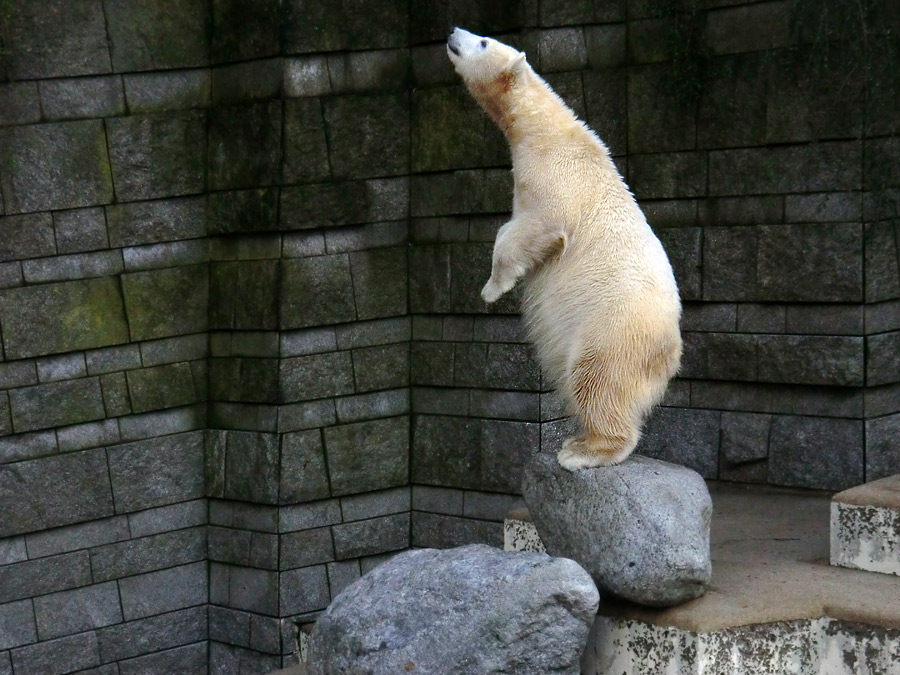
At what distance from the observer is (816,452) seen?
560cm

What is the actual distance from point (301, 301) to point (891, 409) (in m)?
2.82

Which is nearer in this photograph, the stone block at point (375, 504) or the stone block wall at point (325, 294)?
the stone block wall at point (325, 294)

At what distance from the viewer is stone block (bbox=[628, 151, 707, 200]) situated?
19.1ft

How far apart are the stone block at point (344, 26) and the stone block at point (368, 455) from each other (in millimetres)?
1890

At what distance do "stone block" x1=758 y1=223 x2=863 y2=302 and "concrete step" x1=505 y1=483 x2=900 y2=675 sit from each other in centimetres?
143

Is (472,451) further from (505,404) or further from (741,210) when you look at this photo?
(741,210)

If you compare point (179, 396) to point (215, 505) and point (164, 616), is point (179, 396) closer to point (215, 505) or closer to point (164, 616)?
point (215, 505)

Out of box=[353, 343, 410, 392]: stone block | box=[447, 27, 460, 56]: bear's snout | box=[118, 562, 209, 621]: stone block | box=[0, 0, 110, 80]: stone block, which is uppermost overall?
box=[0, 0, 110, 80]: stone block

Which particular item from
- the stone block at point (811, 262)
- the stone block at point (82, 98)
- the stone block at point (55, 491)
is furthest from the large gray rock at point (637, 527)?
the stone block at point (82, 98)

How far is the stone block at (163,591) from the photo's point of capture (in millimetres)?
5977

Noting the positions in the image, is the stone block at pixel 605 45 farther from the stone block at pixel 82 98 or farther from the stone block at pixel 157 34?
the stone block at pixel 82 98

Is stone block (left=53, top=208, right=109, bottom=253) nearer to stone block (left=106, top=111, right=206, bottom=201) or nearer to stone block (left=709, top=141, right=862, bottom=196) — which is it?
stone block (left=106, top=111, right=206, bottom=201)

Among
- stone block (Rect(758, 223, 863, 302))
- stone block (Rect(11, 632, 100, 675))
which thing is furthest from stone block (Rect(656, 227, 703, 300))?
stone block (Rect(11, 632, 100, 675))

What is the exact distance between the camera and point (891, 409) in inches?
215
